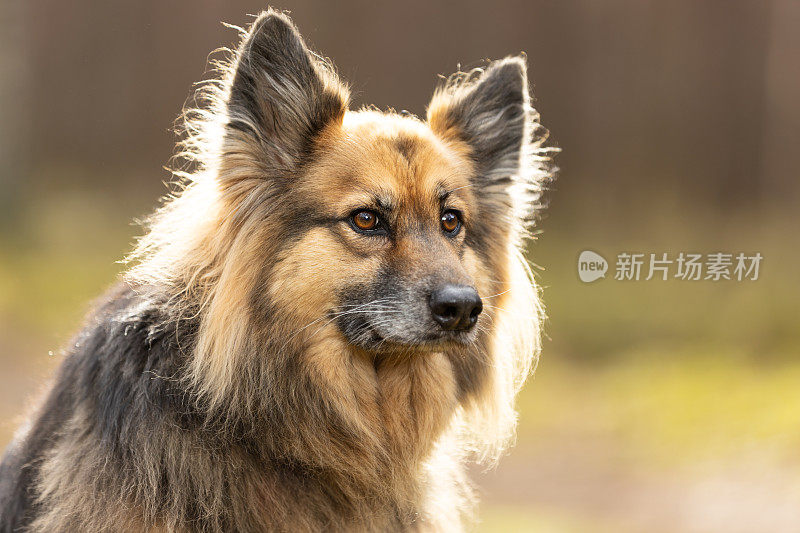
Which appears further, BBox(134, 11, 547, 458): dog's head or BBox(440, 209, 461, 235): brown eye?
BBox(440, 209, 461, 235): brown eye

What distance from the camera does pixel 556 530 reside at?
609cm

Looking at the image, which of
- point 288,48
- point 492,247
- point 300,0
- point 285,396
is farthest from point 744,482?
point 300,0

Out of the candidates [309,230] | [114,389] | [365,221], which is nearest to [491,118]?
[365,221]

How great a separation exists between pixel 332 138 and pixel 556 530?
394cm

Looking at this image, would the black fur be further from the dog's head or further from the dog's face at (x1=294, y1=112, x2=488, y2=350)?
the dog's face at (x1=294, y1=112, x2=488, y2=350)

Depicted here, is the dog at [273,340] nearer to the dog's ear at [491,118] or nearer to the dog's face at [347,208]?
the dog's face at [347,208]

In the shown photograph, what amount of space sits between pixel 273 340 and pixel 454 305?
68 cm

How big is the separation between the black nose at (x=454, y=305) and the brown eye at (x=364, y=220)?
0.37 metres

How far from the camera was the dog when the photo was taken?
298 cm

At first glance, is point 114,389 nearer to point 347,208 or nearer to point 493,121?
point 347,208

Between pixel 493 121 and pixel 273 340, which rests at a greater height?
pixel 493 121

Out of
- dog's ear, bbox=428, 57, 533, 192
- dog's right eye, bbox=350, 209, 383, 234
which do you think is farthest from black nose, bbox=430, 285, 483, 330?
dog's ear, bbox=428, 57, 533, 192

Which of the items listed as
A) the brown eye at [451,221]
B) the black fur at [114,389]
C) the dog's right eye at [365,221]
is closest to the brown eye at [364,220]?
the dog's right eye at [365,221]

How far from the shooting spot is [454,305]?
298cm
